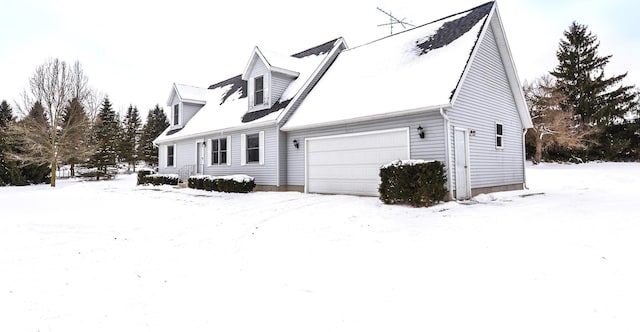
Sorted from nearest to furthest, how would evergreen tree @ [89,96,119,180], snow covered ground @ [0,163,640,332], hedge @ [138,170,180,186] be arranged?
1. snow covered ground @ [0,163,640,332]
2. hedge @ [138,170,180,186]
3. evergreen tree @ [89,96,119,180]

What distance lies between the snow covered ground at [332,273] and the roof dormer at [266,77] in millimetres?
9172

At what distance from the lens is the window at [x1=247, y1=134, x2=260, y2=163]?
600 inches

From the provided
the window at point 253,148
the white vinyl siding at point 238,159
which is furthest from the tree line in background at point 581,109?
the window at point 253,148

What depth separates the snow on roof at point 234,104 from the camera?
15109 mm

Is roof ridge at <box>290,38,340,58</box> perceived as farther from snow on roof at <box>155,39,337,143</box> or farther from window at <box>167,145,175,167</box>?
window at <box>167,145,175,167</box>

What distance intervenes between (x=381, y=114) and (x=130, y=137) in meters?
43.6

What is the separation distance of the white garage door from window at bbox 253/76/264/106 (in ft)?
13.6

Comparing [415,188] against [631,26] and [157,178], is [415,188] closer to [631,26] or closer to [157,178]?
[157,178]

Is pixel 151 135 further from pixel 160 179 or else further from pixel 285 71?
pixel 285 71

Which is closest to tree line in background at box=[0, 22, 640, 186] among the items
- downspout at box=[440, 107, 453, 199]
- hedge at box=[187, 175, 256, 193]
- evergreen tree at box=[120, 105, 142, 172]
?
evergreen tree at box=[120, 105, 142, 172]

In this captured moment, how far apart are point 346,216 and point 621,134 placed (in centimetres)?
3134

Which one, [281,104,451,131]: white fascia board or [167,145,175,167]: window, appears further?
[167,145,175,167]: window

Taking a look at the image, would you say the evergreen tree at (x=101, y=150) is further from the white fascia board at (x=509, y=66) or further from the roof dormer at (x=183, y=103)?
the white fascia board at (x=509, y=66)

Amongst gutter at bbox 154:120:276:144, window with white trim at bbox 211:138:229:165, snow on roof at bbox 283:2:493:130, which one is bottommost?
window with white trim at bbox 211:138:229:165
